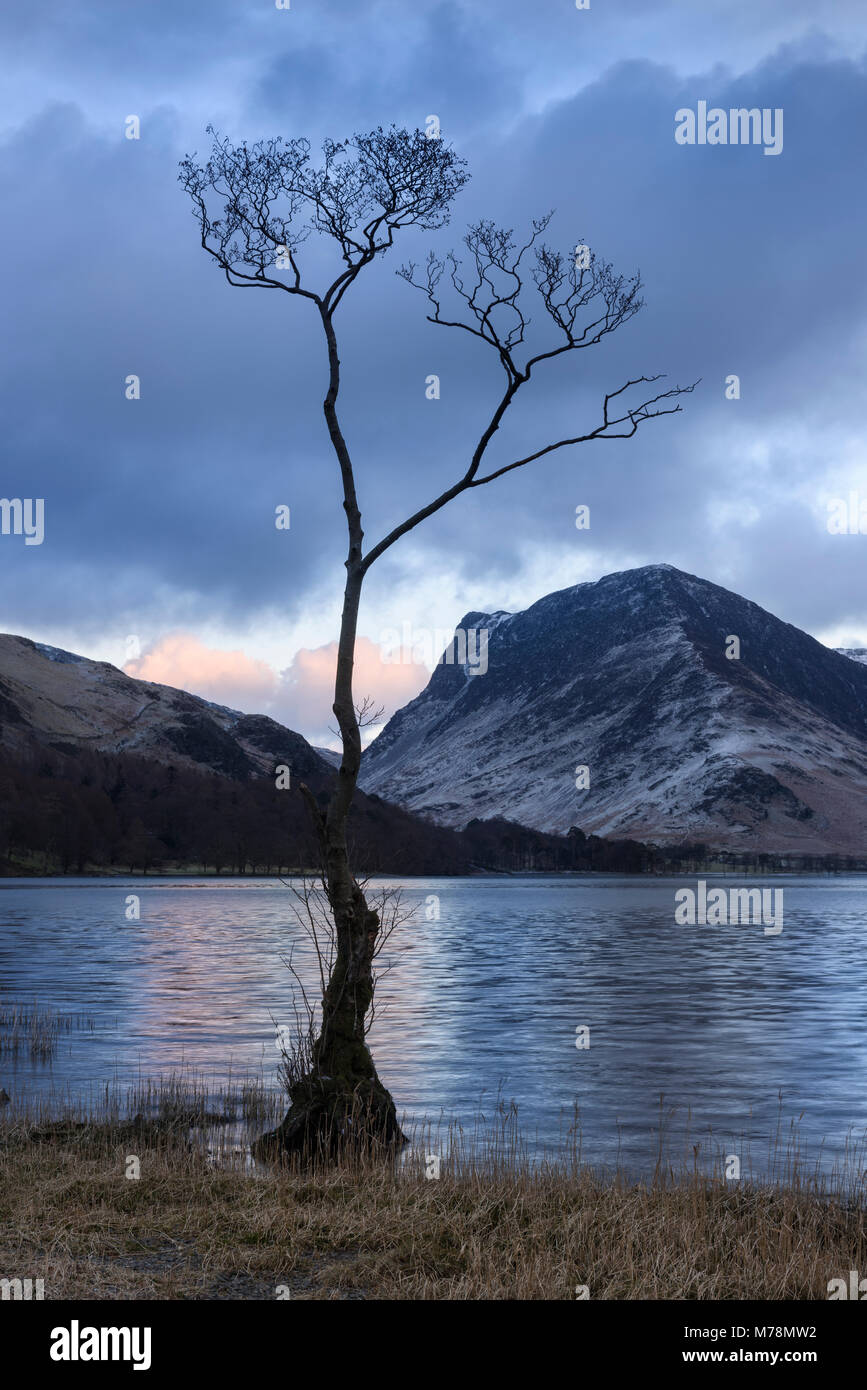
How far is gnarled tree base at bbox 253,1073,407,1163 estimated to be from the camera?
16.8 m

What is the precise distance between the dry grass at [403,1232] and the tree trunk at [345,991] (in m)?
1.07

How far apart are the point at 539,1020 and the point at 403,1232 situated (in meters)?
34.9

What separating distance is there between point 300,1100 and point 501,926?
3818 inches

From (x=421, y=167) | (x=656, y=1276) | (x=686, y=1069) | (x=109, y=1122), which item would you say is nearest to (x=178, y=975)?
(x=686, y=1069)

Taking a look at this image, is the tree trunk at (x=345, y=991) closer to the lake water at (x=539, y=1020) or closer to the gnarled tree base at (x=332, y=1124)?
the gnarled tree base at (x=332, y=1124)

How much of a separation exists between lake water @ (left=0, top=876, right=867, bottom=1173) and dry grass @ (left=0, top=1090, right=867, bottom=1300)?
6.01 metres

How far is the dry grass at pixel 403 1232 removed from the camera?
10.6 m
